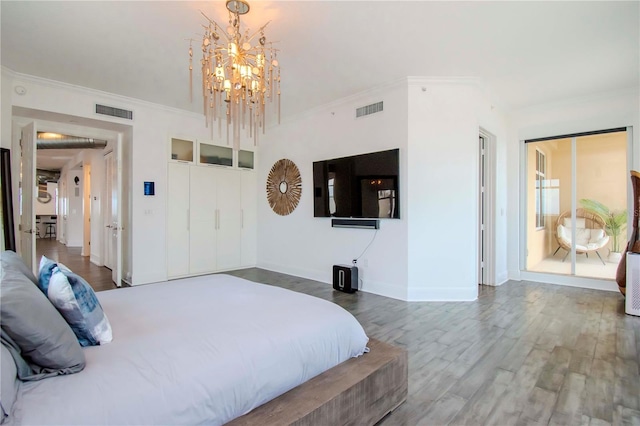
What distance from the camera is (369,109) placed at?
4.46 m

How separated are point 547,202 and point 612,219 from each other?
2.90 feet

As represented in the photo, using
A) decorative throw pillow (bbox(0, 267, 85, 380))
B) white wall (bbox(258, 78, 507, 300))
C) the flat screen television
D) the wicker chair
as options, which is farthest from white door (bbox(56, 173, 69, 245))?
the wicker chair

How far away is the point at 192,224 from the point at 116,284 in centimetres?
145

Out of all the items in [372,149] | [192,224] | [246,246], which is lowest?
[246,246]

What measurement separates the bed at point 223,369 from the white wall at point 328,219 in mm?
2437

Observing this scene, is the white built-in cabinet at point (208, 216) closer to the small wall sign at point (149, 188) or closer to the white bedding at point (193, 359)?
the small wall sign at point (149, 188)

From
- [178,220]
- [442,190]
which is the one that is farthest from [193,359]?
[178,220]

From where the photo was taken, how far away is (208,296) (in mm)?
2055

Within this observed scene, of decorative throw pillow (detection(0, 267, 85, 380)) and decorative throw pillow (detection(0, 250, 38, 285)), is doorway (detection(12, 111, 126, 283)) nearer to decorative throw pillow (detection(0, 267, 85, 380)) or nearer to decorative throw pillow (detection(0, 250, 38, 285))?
decorative throw pillow (detection(0, 250, 38, 285))

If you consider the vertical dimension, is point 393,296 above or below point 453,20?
below

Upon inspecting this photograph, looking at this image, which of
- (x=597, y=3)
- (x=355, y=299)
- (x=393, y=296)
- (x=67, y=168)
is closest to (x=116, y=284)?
(x=355, y=299)

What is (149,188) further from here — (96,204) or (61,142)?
(96,204)

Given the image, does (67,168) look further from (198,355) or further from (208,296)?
(198,355)

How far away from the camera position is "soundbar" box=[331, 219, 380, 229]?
438 cm
